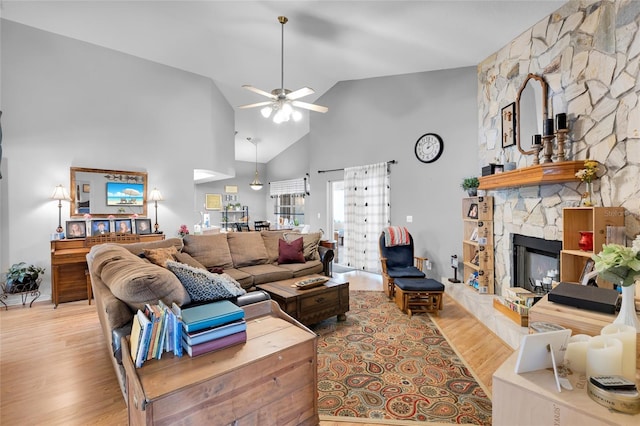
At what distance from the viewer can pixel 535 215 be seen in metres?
3.19

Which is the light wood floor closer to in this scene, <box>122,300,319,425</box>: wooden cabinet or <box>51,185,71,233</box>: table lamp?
<box>122,300,319,425</box>: wooden cabinet

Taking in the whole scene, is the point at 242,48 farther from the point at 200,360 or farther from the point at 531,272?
the point at 531,272

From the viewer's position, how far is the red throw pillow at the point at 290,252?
13.4 feet

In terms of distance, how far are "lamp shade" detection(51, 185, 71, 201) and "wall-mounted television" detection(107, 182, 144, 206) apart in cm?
55

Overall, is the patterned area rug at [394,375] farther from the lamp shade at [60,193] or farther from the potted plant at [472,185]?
the lamp shade at [60,193]

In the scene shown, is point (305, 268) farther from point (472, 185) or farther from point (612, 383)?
point (612, 383)

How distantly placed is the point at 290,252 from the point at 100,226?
2983 millimetres

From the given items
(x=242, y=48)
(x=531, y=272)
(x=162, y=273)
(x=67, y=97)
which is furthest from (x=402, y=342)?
(x=67, y=97)

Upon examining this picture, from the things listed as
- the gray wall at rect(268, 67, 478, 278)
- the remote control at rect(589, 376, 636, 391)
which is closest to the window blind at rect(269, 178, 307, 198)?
the gray wall at rect(268, 67, 478, 278)

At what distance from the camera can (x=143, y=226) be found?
484 centimetres

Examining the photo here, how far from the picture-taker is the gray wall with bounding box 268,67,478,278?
14.6 ft

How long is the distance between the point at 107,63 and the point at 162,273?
4613 mm

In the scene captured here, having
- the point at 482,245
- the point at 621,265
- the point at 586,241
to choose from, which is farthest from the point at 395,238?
the point at 621,265

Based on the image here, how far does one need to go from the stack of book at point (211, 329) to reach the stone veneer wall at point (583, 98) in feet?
9.76
